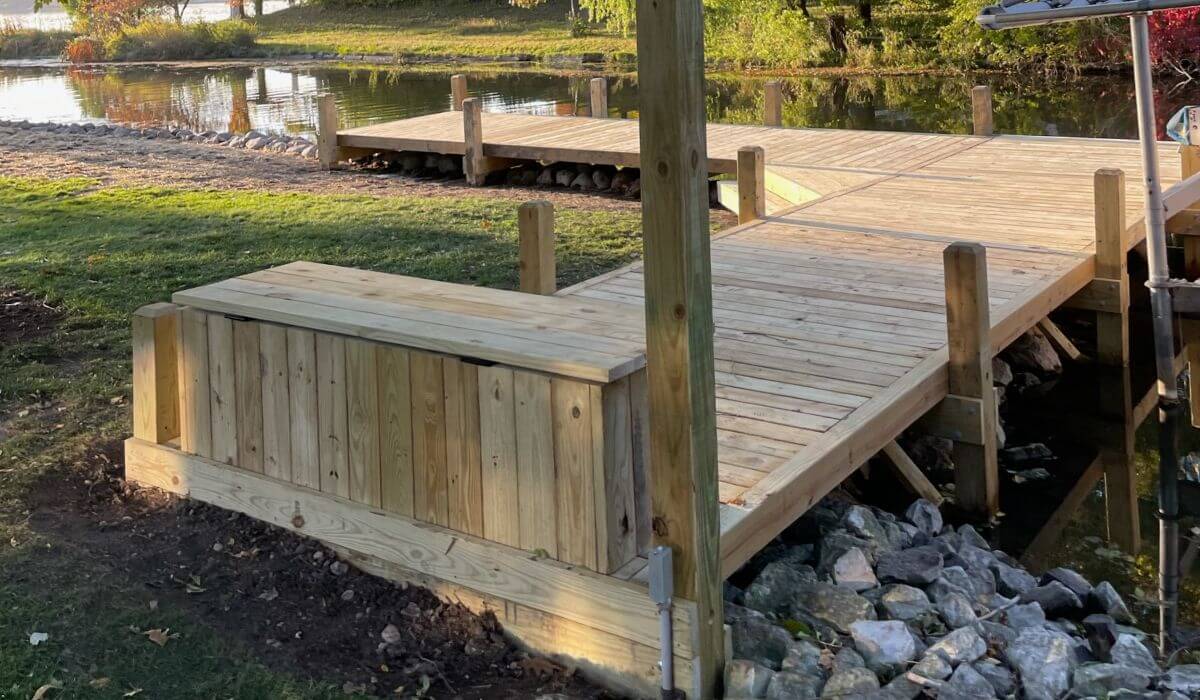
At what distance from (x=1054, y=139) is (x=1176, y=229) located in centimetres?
333

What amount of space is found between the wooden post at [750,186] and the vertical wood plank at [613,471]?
577 centimetres

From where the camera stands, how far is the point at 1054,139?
13227 millimetres

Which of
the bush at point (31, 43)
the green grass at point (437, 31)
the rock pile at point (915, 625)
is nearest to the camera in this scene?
the rock pile at point (915, 625)

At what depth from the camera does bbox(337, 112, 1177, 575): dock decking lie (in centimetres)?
535

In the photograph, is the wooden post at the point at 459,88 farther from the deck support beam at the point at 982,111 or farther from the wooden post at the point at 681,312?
the wooden post at the point at 681,312

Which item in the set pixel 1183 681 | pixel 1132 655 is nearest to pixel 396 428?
pixel 1132 655

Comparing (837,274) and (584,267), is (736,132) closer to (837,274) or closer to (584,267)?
(584,267)

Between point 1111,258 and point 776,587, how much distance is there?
4646 mm

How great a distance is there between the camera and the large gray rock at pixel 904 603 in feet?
15.7

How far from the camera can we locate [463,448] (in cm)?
446

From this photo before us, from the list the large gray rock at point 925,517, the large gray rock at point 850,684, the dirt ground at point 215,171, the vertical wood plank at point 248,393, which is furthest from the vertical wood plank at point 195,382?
the dirt ground at point 215,171

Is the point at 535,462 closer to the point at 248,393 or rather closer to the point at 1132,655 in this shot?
the point at 248,393

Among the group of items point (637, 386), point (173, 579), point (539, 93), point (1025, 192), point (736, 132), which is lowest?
point (173, 579)

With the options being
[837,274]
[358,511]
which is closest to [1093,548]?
[837,274]
